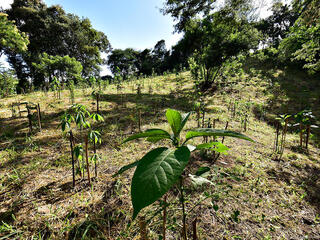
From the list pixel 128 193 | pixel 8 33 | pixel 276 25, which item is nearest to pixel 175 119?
pixel 128 193

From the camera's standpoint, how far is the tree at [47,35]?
15.4 m

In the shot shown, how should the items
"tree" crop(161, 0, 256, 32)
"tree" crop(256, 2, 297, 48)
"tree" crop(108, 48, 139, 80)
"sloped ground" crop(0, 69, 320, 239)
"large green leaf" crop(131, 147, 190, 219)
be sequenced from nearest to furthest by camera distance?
"large green leaf" crop(131, 147, 190, 219), "sloped ground" crop(0, 69, 320, 239), "tree" crop(161, 0, 256, 32), "tree" crop(256, 2, 297, 48), "tree" crop(108, 48, 139, 80)

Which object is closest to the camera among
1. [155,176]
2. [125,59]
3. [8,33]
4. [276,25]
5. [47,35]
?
[155,176]

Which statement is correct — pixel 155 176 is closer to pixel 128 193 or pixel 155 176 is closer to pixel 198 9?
pixel 128 193

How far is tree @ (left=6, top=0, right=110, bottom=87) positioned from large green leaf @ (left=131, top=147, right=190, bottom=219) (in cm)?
2035

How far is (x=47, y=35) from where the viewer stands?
16969mm

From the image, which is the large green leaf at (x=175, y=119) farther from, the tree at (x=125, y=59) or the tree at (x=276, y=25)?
the tree at (x=125, y=59)

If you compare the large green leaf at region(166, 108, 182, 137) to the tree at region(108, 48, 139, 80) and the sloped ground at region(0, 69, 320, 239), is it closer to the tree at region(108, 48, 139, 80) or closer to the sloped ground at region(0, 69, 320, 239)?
the sloped ground at region(0, 69, 320, 239)

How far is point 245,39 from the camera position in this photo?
22.5 ft

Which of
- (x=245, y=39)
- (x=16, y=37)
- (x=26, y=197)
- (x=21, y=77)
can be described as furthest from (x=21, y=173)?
(x=21, y=77)

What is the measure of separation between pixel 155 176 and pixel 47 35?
2381 cm

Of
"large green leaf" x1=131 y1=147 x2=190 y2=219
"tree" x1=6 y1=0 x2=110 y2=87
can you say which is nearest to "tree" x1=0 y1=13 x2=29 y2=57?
"tree" x1=6 y1=0 x2=110 y2=87

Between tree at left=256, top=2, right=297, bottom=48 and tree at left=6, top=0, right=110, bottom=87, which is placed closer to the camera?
tree at left=6, top=0, right=110, bottom=87

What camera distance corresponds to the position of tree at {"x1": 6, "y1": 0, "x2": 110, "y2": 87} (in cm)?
1545
